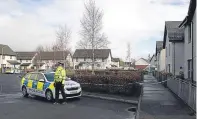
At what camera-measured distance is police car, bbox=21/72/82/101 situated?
42.4 feet

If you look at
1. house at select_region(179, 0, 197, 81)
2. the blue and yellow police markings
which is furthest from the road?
house at select_region(179, 0, 197, 81)

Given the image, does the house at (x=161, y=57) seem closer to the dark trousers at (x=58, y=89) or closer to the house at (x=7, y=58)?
the dark trousers at (x=58, y=89)

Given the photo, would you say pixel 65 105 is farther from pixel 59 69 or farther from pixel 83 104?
pixel 59 69

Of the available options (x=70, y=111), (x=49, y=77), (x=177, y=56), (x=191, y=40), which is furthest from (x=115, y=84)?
(x=177, y=56)

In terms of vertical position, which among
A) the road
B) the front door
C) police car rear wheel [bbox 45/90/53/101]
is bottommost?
the road

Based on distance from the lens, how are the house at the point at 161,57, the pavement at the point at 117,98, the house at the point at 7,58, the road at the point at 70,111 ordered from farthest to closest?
the house at the point at 7,58, the house at the point at 161,57, the pavement at the point at 117,98, the road at the point at 70,111

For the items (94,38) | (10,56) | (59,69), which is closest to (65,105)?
(59,69)

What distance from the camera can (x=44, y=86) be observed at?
1334cm

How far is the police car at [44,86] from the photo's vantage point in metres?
12.9

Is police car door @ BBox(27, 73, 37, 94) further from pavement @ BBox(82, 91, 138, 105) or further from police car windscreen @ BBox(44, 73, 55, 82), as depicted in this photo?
pavement @ BBox(82, 91, 138, 105)

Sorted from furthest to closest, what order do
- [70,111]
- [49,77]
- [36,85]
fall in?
[36,85]
[49,77]
[70,111]

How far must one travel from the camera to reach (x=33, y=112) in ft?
33.5

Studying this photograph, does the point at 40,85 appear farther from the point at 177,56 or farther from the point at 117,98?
the point at 177,56

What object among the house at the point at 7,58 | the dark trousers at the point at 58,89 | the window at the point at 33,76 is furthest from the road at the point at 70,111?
the house at the point at 7,58
